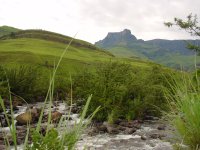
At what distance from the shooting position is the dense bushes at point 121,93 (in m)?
12.4

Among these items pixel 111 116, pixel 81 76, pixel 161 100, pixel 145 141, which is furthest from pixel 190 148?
pixel 81 76

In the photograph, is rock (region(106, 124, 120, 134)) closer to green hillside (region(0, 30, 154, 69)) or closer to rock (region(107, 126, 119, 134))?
rock (region(107, 126, 119, 134))

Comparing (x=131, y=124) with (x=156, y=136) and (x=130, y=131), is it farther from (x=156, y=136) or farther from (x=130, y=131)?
(x=156, y=136)

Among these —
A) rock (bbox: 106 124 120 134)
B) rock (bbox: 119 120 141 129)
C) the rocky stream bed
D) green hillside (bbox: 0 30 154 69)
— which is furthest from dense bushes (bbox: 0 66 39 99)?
rock (bbox: 106 124 120 134)

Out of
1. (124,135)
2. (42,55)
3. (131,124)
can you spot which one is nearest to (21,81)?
(131,124)

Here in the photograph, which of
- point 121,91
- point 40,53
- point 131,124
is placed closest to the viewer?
point 131,124

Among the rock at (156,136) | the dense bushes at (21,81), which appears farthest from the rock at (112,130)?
the dense bushes at (21,81)

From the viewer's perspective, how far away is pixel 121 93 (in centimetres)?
1250

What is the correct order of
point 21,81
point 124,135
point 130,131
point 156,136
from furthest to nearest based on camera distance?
point 21,81 < point 130,131 < point 124,135 < point 156,136

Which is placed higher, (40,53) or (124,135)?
(40,53)

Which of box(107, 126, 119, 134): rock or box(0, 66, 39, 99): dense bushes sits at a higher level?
box(0, 66, 39, 99): dense bushes

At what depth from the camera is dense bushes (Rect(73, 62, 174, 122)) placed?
12430mm

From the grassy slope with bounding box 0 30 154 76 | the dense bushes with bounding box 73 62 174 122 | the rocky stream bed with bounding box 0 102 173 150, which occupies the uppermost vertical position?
the grassy slope with bounding box 0 30 154 76

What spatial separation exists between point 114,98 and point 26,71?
8.42 metres
